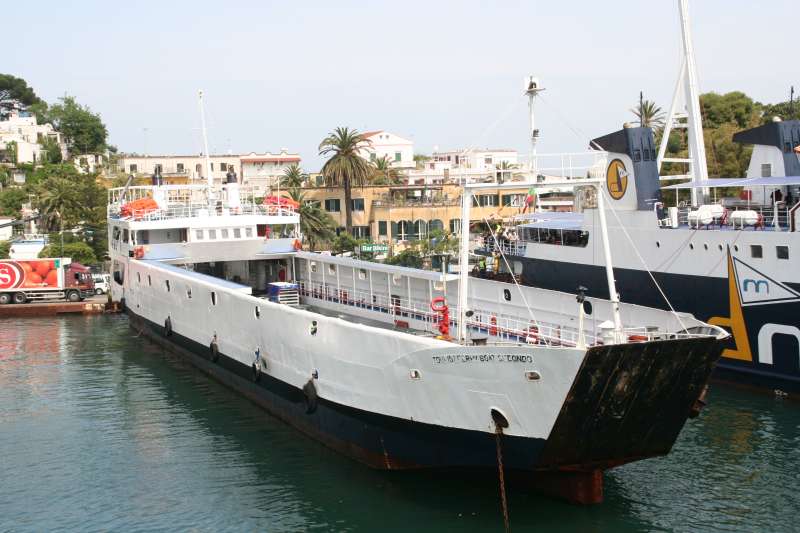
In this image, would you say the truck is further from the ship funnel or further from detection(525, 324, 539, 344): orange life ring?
detection(525, 324, 539, 344): orange life ring

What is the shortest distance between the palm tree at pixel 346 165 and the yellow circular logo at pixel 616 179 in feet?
99.1

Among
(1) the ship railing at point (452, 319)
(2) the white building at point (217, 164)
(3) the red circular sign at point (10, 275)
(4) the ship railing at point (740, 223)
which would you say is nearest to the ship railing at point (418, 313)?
(1) the ship railing at point (452, 319)

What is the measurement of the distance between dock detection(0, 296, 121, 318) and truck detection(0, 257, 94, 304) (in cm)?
90

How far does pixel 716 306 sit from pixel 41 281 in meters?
36.3

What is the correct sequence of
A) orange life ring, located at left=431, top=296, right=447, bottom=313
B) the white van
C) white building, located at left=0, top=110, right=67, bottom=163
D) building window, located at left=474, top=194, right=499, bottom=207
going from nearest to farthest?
orange life ring, located at left=431, top=296, right=447, bottom=313
the white van
building window, located at left=474, top=194, right=499, bottom=207
white building, located at left=0, top=110, right=67, bottom=163

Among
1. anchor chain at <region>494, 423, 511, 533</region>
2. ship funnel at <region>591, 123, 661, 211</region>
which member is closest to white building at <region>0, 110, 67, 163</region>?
ship funnel at <region>591, 123, 661, 211</region>

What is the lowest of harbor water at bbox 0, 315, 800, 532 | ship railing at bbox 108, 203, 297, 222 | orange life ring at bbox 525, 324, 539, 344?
harbor water at bbox 0, 315, 800, 532

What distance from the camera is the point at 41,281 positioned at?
158ft

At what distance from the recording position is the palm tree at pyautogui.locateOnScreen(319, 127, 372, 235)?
6162 cm

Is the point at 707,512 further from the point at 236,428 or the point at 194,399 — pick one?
the point at 194,399

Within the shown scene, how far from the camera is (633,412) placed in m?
16.0

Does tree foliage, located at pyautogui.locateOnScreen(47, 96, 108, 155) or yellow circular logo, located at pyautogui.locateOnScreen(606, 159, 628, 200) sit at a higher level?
tree foliage, located at pyautogui.locateOnScreen(47, 96, 108, 155)

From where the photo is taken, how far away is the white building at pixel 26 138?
97.1 metres

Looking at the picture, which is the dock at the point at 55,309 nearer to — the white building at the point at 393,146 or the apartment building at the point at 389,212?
the apartment building at the point at 389,212
